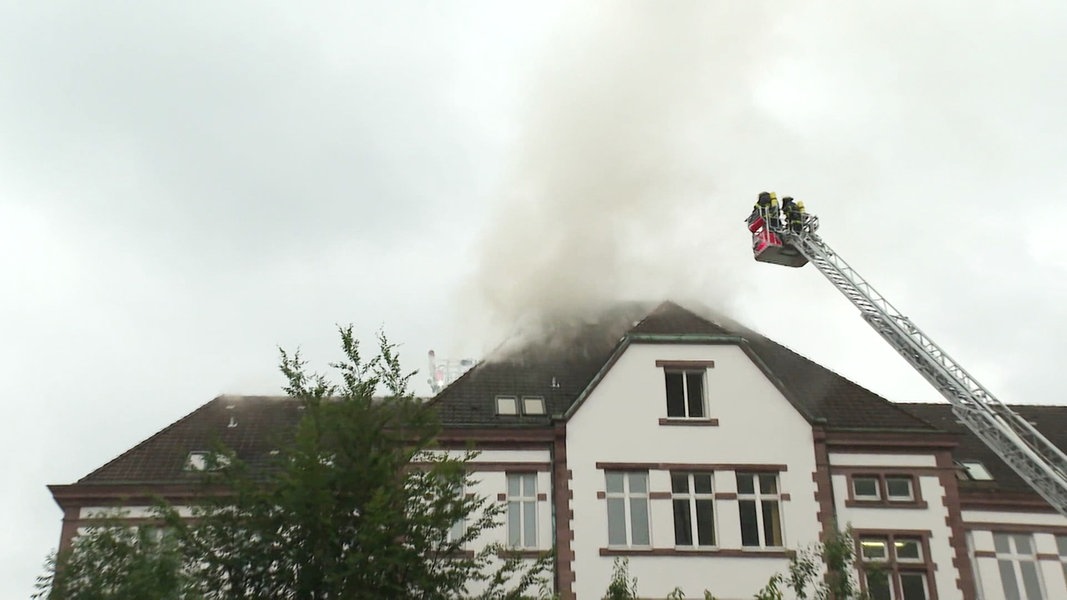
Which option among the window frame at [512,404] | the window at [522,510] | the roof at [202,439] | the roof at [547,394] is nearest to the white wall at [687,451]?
the roof at [547,394]

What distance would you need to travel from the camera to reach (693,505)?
96.1 feet

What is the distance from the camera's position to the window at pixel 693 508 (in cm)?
2894

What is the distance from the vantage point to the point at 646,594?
2797 cm

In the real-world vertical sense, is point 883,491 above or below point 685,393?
below

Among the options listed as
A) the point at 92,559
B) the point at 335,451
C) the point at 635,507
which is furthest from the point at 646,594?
the point at 92,559

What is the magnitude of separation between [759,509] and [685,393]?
3.82 m

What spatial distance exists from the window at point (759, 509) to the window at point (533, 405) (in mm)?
5987

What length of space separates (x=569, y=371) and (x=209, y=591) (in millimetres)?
16311

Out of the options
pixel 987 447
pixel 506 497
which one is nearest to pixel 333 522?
pixel 506 497

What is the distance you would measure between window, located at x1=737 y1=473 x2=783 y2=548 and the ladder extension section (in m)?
5.37

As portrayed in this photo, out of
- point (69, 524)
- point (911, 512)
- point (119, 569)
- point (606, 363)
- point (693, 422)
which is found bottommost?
point (119, 569)

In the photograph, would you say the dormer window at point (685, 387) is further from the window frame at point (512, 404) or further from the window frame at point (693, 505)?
the window frame at point (512, 404)

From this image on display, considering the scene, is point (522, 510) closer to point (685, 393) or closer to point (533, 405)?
point (533, 405)

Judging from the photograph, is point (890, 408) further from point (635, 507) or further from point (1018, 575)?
point (635, 507)
